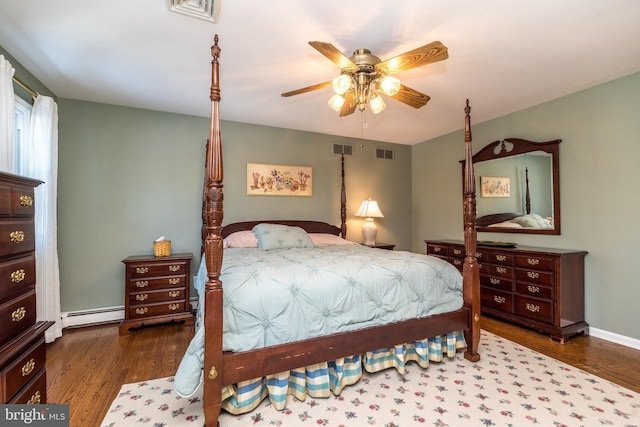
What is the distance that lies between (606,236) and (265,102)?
3.83 metres

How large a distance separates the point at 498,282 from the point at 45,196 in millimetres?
4794

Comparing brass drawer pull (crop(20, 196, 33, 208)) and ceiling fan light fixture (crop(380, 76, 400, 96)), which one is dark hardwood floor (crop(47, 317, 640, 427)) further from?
ceiling fan light fixture (crop(380, 76, 400, 96))

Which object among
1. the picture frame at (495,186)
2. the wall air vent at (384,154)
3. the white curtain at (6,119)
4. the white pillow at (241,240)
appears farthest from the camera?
the wall air vent at (384,154)

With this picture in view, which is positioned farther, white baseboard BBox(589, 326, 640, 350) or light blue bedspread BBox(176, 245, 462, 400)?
white baseboard BBox(589, 326, 640, 350)

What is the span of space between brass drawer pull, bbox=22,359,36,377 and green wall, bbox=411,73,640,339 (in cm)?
410

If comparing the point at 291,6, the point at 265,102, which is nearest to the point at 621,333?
the point at 291,6

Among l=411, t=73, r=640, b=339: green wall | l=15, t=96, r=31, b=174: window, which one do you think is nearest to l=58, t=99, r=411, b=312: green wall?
l=15, t=96, r=31, b=174: window

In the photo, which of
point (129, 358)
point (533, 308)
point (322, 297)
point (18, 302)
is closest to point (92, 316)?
point (129, 358)

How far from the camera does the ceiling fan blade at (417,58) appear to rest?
6.08ft

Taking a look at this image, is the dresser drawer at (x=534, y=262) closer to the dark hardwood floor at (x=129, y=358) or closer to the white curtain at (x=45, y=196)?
the dark hardwood floor at (x=129, y=358)

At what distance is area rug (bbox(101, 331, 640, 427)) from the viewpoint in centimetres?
176

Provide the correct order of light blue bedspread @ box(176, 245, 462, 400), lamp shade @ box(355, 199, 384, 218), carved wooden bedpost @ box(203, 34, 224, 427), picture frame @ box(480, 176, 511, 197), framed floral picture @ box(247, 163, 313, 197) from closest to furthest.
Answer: carved wooden bedpost @ box(203, 34, 224, 427)
light blue bedspread @ box(176, 245, 462, 400)
picture frame @ box(480, 176, 511, 197)
framed floral picture @ box(247, 163, 313, 197)
lamp shade @ box(355, 199, 384, 218)

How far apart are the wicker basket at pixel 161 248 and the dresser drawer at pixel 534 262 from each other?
397 centimetres

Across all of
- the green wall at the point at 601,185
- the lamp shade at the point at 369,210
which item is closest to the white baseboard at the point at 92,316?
the lamp shade at the point at 369,210
